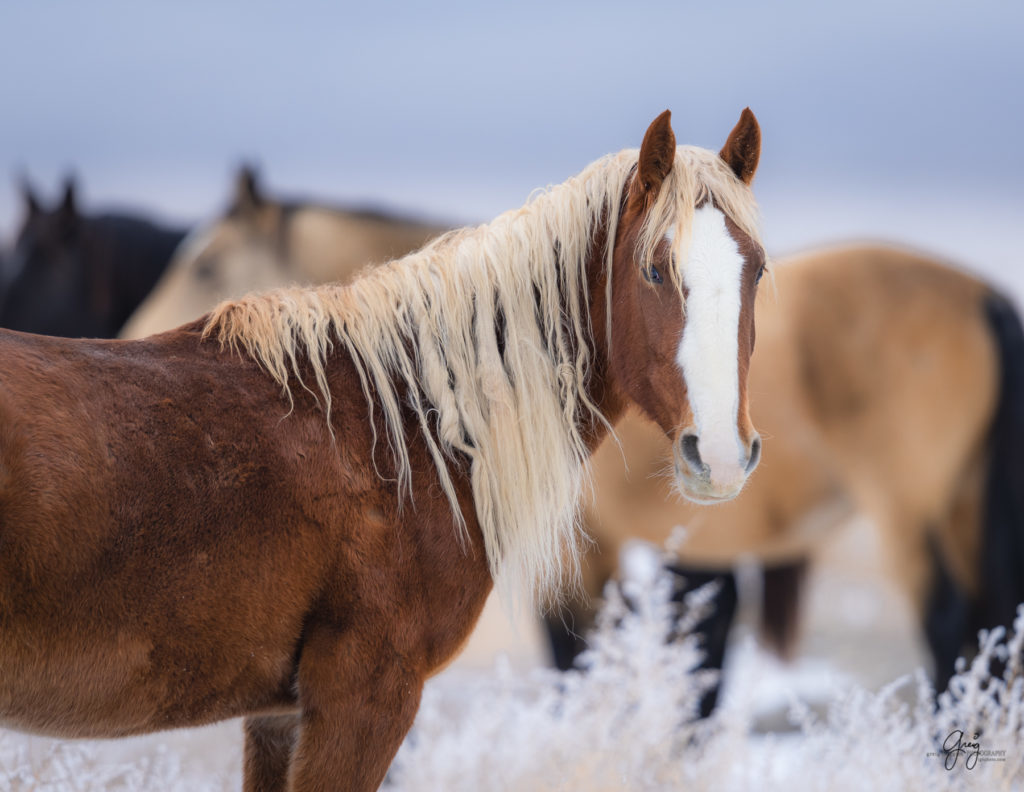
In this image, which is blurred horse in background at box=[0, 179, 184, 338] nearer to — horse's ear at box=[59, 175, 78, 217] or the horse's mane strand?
horse's ear at box=[59, 175, 78, 217]

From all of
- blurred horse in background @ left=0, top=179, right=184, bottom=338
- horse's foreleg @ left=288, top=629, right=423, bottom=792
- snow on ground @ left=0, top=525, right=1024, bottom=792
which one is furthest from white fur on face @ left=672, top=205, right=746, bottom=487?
blurred horse in background @ left=0, top=179, right=184, bottom=338

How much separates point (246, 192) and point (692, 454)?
2.65 metres

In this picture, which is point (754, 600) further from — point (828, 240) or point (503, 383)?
point (503, 383)

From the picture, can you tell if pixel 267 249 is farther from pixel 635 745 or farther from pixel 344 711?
pixel 344 711

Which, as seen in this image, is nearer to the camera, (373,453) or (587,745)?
(373,453)

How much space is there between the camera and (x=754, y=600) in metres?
5.25

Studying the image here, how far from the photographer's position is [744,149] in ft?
5.99

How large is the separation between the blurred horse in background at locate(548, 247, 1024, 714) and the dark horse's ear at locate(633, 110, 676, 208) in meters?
1.68

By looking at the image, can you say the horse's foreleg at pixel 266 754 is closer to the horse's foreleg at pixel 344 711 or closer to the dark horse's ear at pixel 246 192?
the horse's foreleg at pixel 344 711

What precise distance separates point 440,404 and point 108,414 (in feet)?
1.89

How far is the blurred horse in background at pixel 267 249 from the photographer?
144 inches

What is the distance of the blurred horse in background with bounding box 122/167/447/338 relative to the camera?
3660 mm

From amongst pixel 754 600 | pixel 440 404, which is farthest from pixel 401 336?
pixel 754 600
